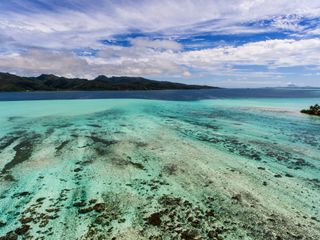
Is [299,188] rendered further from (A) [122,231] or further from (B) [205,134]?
(B) [205,134]

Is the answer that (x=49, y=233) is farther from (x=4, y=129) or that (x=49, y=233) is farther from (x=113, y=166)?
(x=4, y=129)

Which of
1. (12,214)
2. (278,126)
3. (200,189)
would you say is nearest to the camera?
(12,214)

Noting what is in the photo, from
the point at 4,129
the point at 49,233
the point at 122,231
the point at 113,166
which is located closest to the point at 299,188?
the point at 122,231

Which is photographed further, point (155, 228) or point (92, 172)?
point (92, 172)

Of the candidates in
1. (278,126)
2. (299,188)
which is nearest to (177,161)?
(299,188)

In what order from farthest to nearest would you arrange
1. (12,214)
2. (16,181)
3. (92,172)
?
1. (92,172)
2. (16,181)
3. (12,214)

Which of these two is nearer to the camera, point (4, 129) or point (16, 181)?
point (16, 181)
